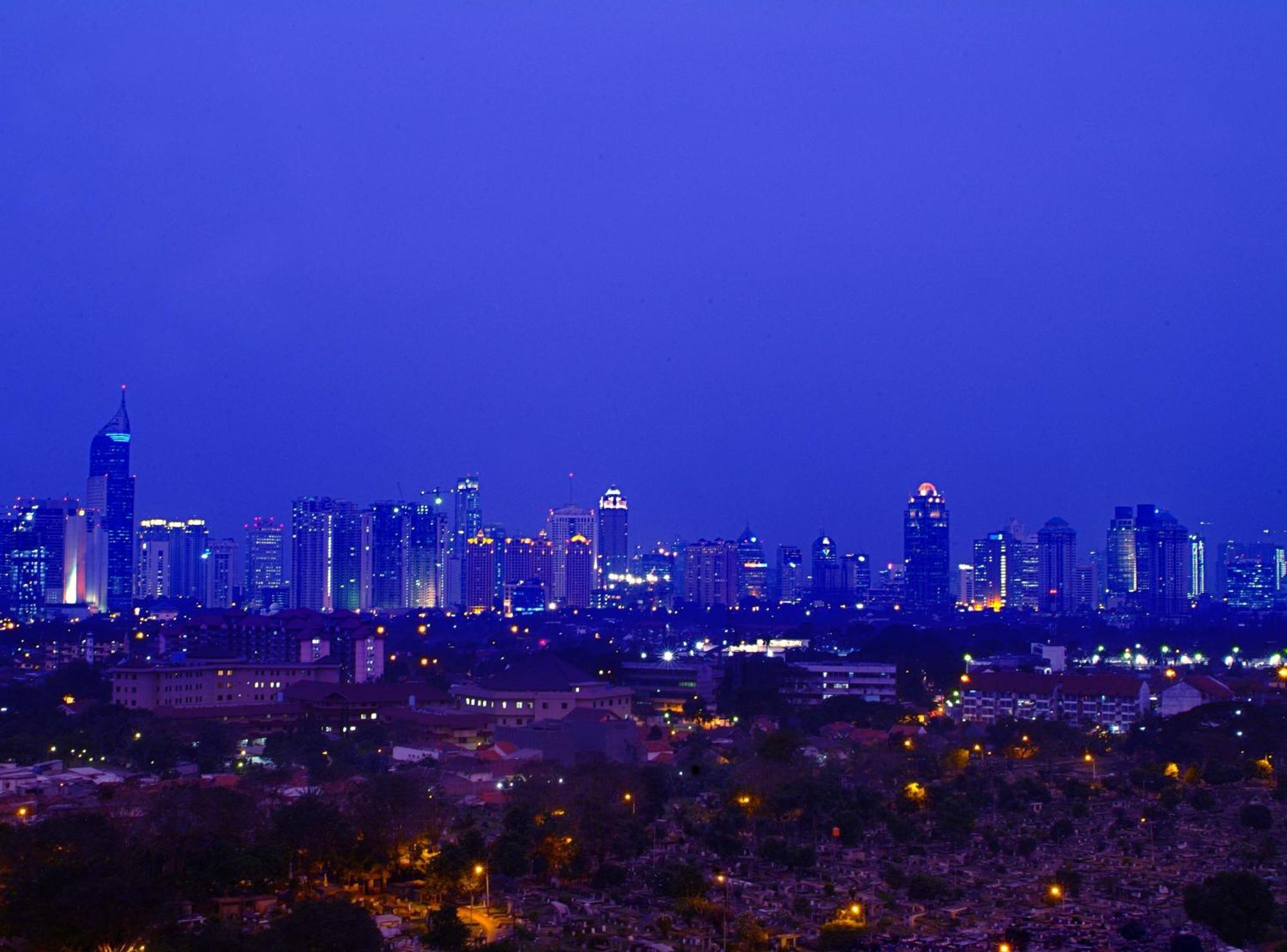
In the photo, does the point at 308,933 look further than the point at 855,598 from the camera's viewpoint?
No

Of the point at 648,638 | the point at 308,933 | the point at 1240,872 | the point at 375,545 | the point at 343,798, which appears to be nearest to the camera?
the point at 308,933

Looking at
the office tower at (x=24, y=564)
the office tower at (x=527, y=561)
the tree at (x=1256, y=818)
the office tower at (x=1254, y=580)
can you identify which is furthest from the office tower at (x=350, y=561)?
the tree at (x=1256, y=818)

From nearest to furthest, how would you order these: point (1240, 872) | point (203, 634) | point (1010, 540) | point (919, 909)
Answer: point (1240, 872) → point (919, 909) → point (203, 634) → point (1010, 540)

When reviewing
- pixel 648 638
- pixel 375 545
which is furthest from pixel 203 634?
pixel 375 545

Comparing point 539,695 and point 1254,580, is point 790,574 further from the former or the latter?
point 539,695

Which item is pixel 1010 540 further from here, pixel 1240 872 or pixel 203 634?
pixel 1240 872

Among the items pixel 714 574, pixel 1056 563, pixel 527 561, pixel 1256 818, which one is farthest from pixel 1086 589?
pixel 1256 818

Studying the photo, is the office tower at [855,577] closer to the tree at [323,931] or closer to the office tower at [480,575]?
the office tower at [480,575]
